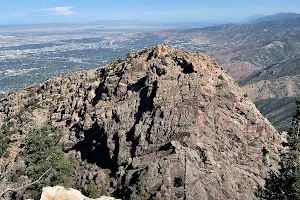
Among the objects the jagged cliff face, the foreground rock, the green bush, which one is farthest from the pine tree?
the green bush

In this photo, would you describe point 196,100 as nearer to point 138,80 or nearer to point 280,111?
point 138,80

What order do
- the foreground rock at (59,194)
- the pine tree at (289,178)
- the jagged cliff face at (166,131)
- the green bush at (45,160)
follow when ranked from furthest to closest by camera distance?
the green bush at (45,160), the jagged cliff face at (166,131), the pine tree at (289,178), the foreground rock at (59,194)

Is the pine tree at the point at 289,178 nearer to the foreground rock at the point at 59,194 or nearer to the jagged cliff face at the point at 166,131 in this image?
the jagged cliff face at the point at 166,131

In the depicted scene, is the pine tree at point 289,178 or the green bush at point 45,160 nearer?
the pine tree at point 289,178

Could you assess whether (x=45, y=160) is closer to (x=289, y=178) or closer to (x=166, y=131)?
(x=166, y=131)

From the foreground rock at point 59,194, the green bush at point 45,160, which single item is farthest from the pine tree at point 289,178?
the green bush at point 45,160

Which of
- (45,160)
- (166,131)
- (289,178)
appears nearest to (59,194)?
(289,178)
